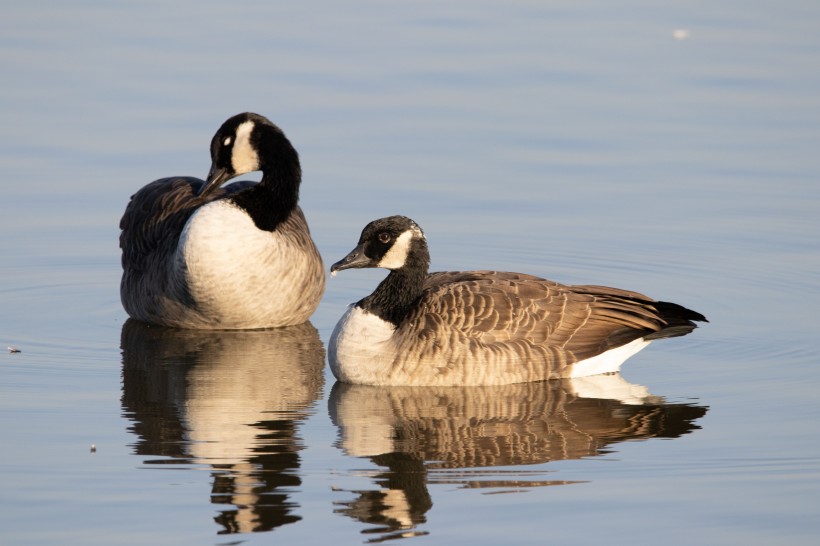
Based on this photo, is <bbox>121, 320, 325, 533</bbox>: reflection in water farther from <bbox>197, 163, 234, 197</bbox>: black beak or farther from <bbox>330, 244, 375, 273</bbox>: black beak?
<bbox>197, 163, 234, 197</bbox>: black beak

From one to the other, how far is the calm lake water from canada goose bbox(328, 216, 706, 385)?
0.23 m

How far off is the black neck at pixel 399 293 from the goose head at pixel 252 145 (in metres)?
2.45

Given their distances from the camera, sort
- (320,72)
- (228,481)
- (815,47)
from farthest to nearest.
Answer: (815,47)
(320,72)
(228,481)

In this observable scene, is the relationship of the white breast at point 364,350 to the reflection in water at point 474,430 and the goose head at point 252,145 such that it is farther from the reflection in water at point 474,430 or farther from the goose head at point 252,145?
the goose head at point 252,145

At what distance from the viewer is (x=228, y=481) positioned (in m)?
9.84

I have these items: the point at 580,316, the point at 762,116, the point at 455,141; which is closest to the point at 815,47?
the point at 762,116

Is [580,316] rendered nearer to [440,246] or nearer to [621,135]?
[440,246]

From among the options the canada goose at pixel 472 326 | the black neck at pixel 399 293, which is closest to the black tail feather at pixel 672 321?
the canada goose at pixel 472 326

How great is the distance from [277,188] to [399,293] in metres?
2.49

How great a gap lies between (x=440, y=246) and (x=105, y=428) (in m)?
5.67

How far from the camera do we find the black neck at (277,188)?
1445 centimetres

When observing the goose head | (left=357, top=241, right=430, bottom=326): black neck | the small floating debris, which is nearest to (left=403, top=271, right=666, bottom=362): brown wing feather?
(left=357, top=241, right=430, bottom=326): black neck

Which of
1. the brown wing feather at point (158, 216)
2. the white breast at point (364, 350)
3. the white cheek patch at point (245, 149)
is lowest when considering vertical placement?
the white breast at point (364, 350)

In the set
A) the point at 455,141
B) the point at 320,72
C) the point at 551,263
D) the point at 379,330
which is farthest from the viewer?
the point at 320,72
